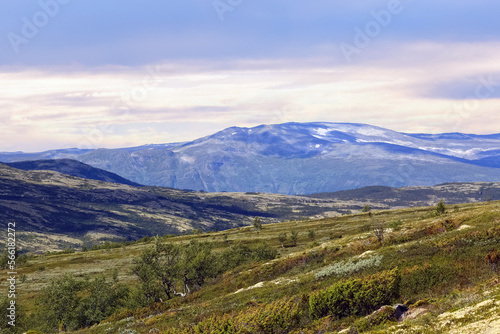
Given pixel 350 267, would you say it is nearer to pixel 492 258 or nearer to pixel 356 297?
pixel 356 297

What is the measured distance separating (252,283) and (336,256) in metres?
12.3

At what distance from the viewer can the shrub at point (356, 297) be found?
30.5 m

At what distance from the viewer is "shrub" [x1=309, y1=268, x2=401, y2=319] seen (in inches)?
1202

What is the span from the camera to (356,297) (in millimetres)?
30453

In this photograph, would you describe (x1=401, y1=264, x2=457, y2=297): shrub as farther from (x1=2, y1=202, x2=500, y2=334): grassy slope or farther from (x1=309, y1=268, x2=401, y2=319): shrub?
(x1=309, y1=268, x2=401, y2=319): shrub

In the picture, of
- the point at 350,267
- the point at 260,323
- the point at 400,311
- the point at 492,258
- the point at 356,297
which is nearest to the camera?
the point at 400,311

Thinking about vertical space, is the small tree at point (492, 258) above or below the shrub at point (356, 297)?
above

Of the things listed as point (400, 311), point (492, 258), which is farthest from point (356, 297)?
point (492, 258)

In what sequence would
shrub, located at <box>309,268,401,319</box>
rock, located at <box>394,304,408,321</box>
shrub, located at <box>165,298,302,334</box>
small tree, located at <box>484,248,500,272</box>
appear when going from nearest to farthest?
rock, located at <box>394,304,408,321</box>
shrub, located at <box>165,298,302,334</box>
shrub, located at <box>309,268,401,319</box>
small tree, located at <box>484,248,500,272</box>

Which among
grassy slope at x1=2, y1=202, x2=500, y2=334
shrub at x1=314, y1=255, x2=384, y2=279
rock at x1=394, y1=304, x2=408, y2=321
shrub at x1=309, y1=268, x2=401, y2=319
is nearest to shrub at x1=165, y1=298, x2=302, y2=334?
grassy slope at x1=2, y1=202, x2=500, y2=334

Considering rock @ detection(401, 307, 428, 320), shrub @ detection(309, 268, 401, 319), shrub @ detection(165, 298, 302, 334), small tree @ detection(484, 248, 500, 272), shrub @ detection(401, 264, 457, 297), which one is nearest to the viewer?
rock @ detection(401, 307, 428, 320)

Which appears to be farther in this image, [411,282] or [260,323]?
[411,282]

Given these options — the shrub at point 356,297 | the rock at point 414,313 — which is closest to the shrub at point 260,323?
the shrub at point 356,297

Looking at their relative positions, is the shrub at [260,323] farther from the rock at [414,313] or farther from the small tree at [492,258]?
the small tree at [492,258]
